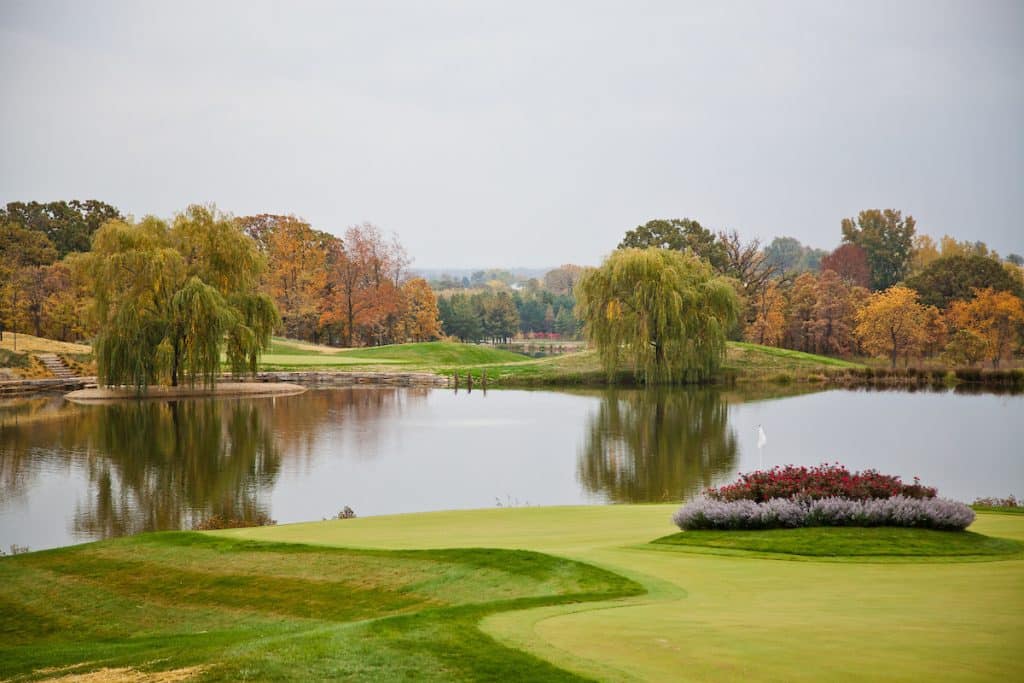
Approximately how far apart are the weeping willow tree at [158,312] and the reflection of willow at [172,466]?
10.2 ft

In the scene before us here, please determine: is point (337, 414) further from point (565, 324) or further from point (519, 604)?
point (565, 324)

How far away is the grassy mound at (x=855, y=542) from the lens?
1048 centimetres

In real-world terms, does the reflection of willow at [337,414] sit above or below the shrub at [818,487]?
below

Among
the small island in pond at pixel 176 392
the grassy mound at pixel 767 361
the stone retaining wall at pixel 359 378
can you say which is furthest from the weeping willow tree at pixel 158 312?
the grassy mound at pixel 767 361

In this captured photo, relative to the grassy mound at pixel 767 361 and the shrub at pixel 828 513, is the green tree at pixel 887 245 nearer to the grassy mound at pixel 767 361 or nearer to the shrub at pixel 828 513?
the grassy mound at pixel 767 361

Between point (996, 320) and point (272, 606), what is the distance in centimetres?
6577

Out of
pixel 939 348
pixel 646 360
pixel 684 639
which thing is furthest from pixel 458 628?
pixel 939 348

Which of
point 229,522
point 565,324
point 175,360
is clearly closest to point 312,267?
point 175,360

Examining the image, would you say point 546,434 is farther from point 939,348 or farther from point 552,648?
point 939,348

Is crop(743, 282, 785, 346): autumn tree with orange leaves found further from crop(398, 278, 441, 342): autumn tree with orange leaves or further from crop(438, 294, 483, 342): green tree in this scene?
crop(438, 294, 483, 342): green tree

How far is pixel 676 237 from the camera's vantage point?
3147 inches

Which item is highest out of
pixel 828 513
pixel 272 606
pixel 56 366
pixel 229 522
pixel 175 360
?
pixel 175 360

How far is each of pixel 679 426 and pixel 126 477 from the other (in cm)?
1857

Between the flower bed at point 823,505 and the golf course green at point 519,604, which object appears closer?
the golf course green at point 519,604
